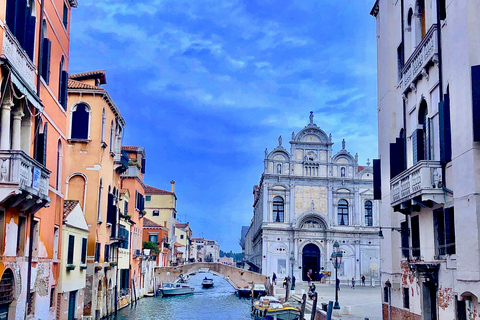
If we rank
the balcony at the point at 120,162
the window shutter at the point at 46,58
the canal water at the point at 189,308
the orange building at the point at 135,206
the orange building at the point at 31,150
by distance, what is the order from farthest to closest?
the orange building at the point at 135,206 < the canal water at the point at 189,308 < the balcony at the point at 120,162 < the window shutter at the point at 46,58 < the orange building at the point at 31,150

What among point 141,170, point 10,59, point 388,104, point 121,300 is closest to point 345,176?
point 141,170

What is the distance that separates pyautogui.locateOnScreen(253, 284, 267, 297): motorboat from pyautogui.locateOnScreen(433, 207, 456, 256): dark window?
29.4m

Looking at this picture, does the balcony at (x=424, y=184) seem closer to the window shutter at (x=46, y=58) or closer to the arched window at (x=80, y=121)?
the window shutter at (x=46, y=58)

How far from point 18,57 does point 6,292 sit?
183 inches

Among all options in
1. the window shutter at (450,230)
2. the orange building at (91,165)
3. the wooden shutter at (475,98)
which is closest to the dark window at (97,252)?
the orange building at (91,165)

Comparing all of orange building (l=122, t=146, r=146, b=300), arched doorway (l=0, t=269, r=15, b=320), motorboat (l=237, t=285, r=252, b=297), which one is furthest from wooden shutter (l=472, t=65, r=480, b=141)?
motorboat (l=237, t=285, r=252, b=297)

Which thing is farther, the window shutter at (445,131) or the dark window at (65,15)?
the dark window at (65,15)

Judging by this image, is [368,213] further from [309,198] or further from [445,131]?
[445,131]

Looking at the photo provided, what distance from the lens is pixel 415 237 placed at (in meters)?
13.3

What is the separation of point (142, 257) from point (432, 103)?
28.4m

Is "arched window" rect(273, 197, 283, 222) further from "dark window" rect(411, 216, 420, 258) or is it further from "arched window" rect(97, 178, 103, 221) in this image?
"dark window" rect(411, 216, 420, 258)

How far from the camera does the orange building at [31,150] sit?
9.98 m

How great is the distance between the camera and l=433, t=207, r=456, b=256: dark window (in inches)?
428

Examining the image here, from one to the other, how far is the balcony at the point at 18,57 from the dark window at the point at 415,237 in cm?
933
